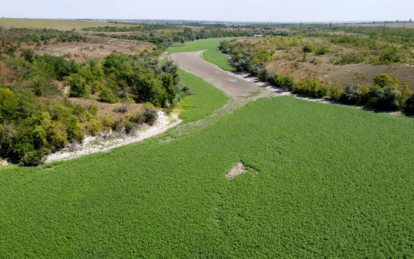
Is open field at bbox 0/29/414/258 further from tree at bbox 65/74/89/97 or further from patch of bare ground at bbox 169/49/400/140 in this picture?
tree at bbox 65/74/89/97

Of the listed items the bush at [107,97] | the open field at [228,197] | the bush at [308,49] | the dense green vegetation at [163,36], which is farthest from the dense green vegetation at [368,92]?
the dense green vegetation at [163,36]

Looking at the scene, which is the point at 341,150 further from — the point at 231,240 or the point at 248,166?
the point at 231,240

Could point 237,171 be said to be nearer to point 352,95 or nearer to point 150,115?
point 150,115

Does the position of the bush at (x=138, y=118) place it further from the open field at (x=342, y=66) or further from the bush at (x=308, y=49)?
the bush at (x=308, y=49)

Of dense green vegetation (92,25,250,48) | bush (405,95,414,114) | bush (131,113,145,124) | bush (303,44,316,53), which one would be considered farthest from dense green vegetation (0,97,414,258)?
dense green vegetation (92,25,250,48)

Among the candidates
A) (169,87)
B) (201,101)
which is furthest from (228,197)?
(169,87)

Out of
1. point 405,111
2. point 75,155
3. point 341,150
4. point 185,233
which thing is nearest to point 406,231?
point 341,150
